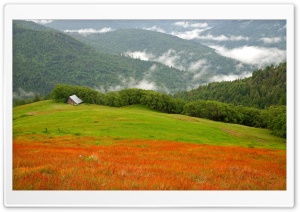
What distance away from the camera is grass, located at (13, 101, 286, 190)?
22.9 ft

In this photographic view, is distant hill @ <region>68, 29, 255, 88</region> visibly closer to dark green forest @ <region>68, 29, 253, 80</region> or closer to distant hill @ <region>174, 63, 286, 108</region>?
dark green forest @ <region>68, 29, 253, 80</region>

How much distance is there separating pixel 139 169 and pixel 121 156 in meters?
1.63

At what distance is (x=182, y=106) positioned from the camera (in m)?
16.8

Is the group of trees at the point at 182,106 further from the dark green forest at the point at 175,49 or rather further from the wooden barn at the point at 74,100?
the dark green forest at the point at 175,49

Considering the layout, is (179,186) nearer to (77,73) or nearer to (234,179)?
(234,179)

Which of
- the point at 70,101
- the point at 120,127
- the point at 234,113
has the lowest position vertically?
the point at 120,127

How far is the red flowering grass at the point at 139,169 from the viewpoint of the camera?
6.90 metres

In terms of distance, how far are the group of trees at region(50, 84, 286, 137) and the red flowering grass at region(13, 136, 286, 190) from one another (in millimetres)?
2110

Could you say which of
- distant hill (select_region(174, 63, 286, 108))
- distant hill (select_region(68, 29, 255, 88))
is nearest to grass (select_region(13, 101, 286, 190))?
distant hill (select_region(174, 63, 286, 108))

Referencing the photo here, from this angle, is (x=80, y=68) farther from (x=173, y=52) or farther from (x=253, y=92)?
(x=253, y=92)

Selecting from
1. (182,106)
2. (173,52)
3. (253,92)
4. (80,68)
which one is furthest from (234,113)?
(80,68)

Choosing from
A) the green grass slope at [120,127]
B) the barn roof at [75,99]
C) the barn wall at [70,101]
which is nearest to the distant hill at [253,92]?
the green grass slope at [120,127]
